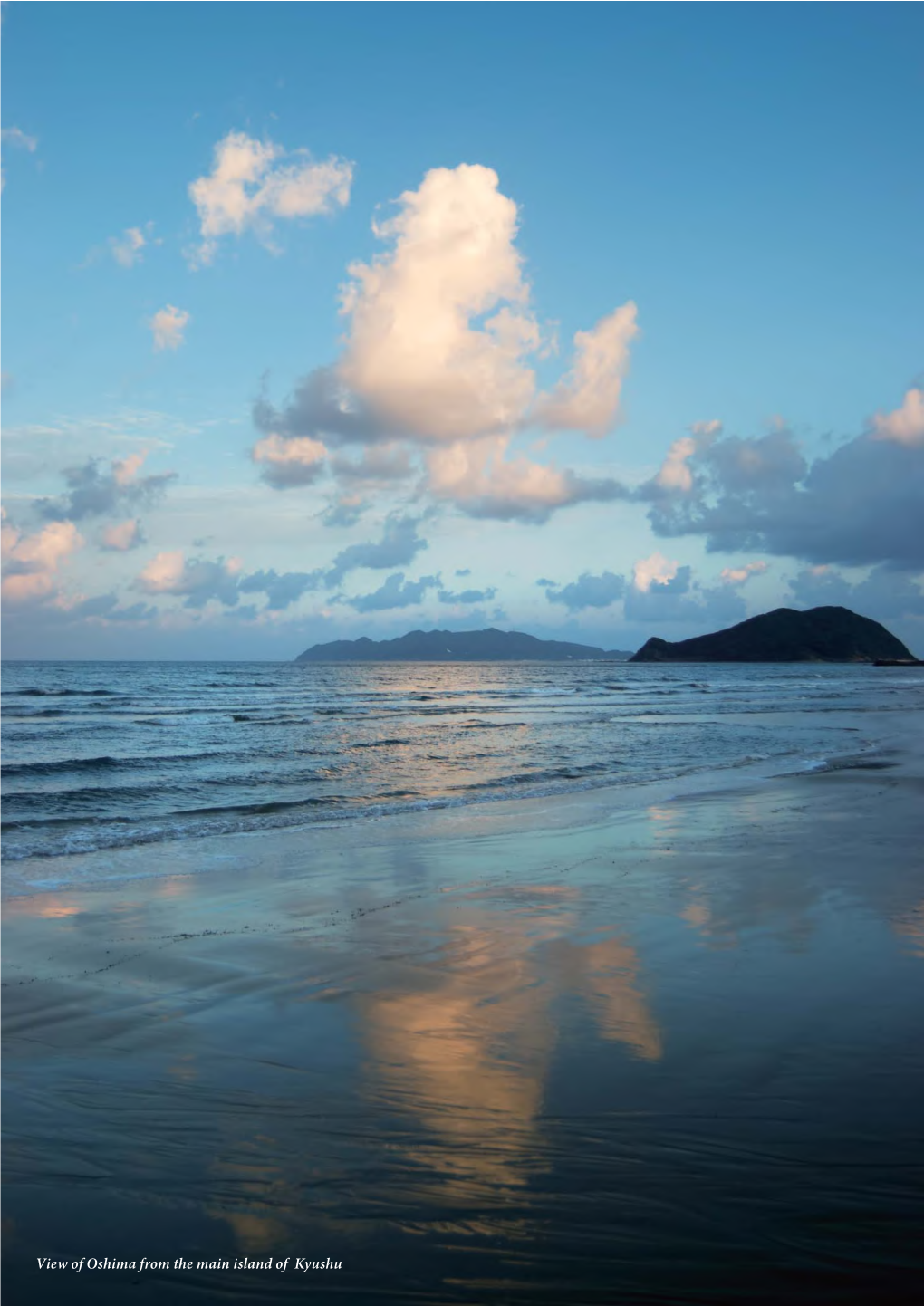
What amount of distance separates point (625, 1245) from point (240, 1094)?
2.33m

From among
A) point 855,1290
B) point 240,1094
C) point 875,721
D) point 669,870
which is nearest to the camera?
point 855,1290

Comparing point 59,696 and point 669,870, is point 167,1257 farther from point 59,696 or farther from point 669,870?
point 59,696

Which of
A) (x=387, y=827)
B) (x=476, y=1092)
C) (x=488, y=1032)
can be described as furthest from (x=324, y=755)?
(x=476, y=1092)

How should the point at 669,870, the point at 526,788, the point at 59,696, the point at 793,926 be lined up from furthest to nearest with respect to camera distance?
the point at 59,696, the point at 526,788, the point at 669,870, the point at 793,926

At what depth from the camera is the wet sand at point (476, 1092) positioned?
3.32 metres

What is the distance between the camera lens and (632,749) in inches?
1101

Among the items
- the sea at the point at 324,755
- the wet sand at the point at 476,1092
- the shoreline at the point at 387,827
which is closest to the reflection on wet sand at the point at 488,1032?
the wet sand at the point at 476,1092

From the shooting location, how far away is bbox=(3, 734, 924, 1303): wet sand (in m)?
3.32

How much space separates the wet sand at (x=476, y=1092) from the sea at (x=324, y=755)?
16.9 ft

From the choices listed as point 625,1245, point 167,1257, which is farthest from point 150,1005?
point 625,1245

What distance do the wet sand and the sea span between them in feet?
16.9

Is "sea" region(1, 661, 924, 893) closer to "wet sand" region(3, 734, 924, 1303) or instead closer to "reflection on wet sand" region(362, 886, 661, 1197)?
"wet sand" region(3, 734, 924, 1303)

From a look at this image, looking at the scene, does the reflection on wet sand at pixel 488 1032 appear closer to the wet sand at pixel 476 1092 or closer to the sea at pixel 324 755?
the wet sand at pixel 476 1092

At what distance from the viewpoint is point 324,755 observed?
84.2ft
